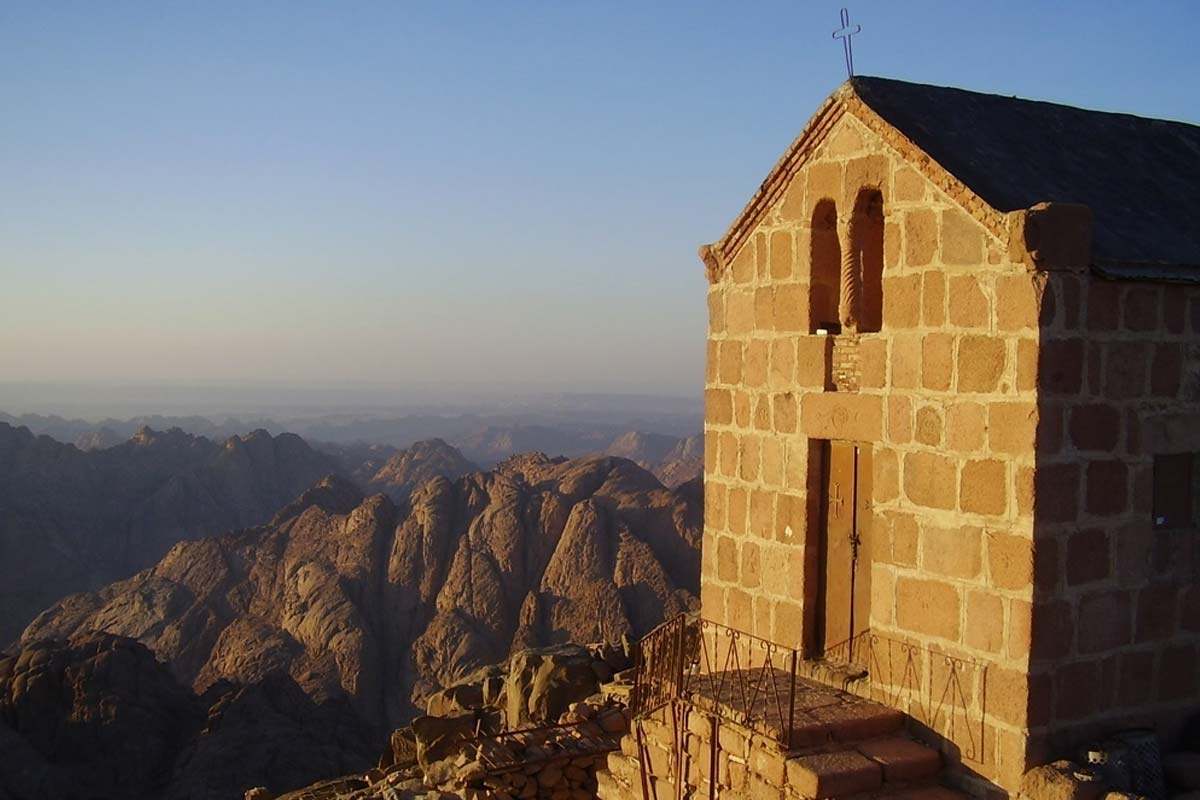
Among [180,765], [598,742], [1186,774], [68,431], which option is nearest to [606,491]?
[180,765]

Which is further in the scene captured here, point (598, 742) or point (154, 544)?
point (154, 544)

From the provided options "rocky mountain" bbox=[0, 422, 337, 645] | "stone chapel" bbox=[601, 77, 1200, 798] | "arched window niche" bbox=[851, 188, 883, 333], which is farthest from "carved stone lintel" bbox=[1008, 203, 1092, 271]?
"rocky mountain" bbox=[0, 422, 337, 645]

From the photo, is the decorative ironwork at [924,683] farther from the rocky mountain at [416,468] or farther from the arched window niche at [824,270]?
the rocky mountain at [416,468]

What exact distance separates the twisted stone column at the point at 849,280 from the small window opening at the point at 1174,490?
2668mm

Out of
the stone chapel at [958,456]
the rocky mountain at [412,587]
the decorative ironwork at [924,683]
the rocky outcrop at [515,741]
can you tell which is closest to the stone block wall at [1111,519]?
the stone chapel at [958,456]

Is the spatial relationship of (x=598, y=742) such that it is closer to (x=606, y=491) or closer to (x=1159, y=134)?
(x=1159, y=134)

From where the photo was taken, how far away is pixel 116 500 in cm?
6731

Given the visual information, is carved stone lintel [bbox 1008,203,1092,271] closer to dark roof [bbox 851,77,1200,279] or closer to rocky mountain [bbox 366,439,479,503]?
dark roof [bbox 851,77,1200,279]

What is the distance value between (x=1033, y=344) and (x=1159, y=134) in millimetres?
4578

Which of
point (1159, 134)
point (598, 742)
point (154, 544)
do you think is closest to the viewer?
point (1159, 134)

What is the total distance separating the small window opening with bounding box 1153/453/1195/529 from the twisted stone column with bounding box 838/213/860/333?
2668 millimetres

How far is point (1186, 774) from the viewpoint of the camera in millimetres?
7969

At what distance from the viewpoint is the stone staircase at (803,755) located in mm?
7871

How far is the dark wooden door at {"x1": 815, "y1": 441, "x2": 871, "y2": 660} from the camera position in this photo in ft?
30.9
